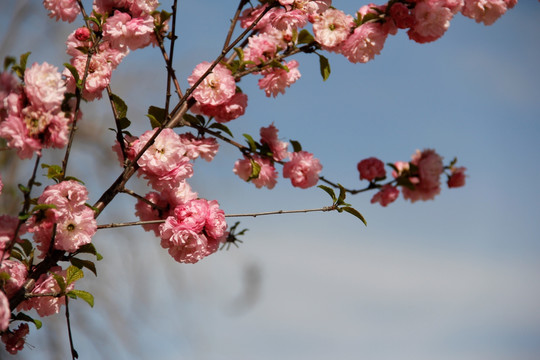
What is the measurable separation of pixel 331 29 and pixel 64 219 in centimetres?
90

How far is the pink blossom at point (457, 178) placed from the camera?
2045mm

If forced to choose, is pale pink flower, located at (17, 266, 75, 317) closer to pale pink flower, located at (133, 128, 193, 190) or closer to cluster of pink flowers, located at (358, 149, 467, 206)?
pale pink flower, located at (133, 128, 193, 190)

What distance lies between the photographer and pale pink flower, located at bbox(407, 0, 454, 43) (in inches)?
58.3

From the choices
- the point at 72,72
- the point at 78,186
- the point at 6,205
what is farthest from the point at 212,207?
the point at 6,205

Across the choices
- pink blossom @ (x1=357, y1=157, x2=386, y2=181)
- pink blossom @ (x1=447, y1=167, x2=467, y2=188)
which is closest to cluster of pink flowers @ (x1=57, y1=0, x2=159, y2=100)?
pink blossom @ (x1=357, y1=157, x2=386, y2=181)

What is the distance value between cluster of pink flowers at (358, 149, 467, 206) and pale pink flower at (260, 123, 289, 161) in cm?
37

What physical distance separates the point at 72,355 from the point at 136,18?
0.80m

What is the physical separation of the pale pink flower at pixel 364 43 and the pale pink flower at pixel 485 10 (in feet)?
0.87

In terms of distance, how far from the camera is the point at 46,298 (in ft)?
4.07

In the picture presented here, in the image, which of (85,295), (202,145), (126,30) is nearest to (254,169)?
(202,145)

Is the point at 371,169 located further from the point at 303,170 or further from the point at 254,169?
the point at 254,169

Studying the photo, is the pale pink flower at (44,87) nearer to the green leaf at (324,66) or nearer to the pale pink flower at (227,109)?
the pale pink flower at (227,109)

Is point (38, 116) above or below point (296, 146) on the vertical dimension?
below

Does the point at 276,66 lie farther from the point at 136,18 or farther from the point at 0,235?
the point at 0,235
